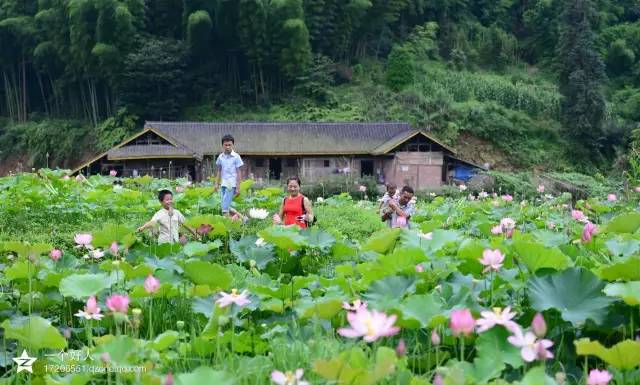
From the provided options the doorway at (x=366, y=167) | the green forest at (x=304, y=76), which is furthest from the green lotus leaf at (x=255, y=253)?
the green forest at (x=304, y=76)

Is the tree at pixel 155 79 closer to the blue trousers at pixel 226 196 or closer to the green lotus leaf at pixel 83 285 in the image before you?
the blue trousers at pixel 226 196

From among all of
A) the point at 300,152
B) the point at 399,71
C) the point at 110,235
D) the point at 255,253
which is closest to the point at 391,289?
the point at 255,253

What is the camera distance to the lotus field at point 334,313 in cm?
197

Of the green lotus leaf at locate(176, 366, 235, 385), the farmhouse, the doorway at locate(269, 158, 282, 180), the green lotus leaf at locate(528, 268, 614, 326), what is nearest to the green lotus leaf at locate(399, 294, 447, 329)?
the green lotus leaf at locate(528, 268, 614, 326)

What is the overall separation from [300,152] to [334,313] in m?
19.7

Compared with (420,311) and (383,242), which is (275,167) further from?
(420,311)

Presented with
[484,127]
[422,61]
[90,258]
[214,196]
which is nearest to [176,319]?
[90,258]

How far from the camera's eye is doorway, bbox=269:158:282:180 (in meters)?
22.8

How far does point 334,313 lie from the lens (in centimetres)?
248

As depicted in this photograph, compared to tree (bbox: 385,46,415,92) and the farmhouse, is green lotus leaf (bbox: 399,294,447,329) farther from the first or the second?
tree (bbox: 385,46,415,92)

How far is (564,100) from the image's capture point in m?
27.2

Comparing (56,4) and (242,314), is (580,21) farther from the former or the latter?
(242,314)

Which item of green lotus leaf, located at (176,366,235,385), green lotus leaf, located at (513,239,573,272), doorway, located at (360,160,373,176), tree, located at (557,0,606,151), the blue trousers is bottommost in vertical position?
doorway, located at (360,160,373,176)

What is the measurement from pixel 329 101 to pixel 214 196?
21584 mm
